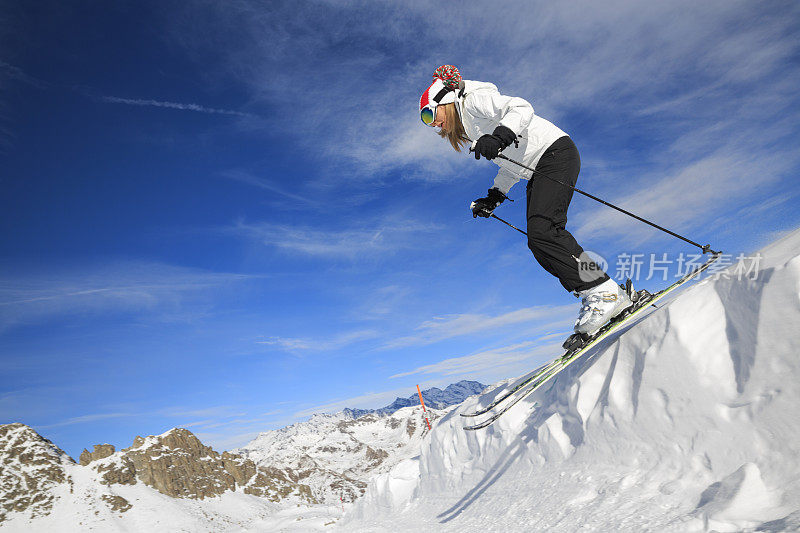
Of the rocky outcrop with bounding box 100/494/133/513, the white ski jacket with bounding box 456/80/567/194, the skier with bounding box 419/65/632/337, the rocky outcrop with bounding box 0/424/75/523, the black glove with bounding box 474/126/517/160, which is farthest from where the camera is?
the rocky outcrop with bounding box 100/494/133/513

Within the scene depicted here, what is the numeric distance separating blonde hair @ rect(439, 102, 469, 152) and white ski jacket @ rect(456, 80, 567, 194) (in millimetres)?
81

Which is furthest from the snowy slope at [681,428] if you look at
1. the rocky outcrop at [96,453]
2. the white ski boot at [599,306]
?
the rocky outcrop at [96,453]

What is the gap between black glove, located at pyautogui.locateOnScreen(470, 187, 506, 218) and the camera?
6207 millimetres

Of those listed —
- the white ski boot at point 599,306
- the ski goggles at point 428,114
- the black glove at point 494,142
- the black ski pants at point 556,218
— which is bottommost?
the white ski boot at point 599,306

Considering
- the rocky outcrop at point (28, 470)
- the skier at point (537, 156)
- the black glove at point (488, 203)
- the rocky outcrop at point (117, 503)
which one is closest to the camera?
the skier at point (537, 156)

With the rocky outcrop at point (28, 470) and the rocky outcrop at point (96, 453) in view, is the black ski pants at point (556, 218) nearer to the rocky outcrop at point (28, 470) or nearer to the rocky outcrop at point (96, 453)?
the rocky outcrop at point (28, 470)

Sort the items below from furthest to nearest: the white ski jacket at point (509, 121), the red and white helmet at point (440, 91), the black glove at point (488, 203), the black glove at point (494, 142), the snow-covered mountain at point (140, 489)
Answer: the snow-covered mountain at point (140, 489) → the black glove at point (488, 203) → the red and white helmet at point (440, 91) → the white ski jacket at point (509, 121) → the black glove at point (494, 142)

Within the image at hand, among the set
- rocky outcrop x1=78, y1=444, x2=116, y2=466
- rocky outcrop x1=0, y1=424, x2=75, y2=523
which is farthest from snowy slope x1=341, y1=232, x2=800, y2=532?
rocky outcrop x1=78, y1=444, x2=116, y2=466

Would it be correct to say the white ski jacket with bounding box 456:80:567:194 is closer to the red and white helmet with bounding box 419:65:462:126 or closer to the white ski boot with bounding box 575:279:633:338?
the red and white helmet with bounding box 419:65:462:126

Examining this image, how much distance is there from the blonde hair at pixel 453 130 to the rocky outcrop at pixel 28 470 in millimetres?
154458

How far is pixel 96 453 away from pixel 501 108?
179 m

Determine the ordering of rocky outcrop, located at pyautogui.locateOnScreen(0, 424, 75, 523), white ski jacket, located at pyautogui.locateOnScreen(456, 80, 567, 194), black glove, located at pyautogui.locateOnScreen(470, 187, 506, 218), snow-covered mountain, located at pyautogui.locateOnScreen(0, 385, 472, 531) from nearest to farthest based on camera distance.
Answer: white ski jacket, located at pyautogui.locateOnScreen(456, 80, 567, 194)
black glove, located at pyautogui.locateOnScreen(470, 187, 506, 218)
snow-covered mountain, located at pyautogui.locateOnScreen(0, 385, 472, 531)
rocky outcrop, located at pyautogui.locateOnScreen(0, 424, 75, 523)

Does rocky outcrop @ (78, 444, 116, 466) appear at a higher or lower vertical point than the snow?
higher

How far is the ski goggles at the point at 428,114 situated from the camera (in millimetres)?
5438
